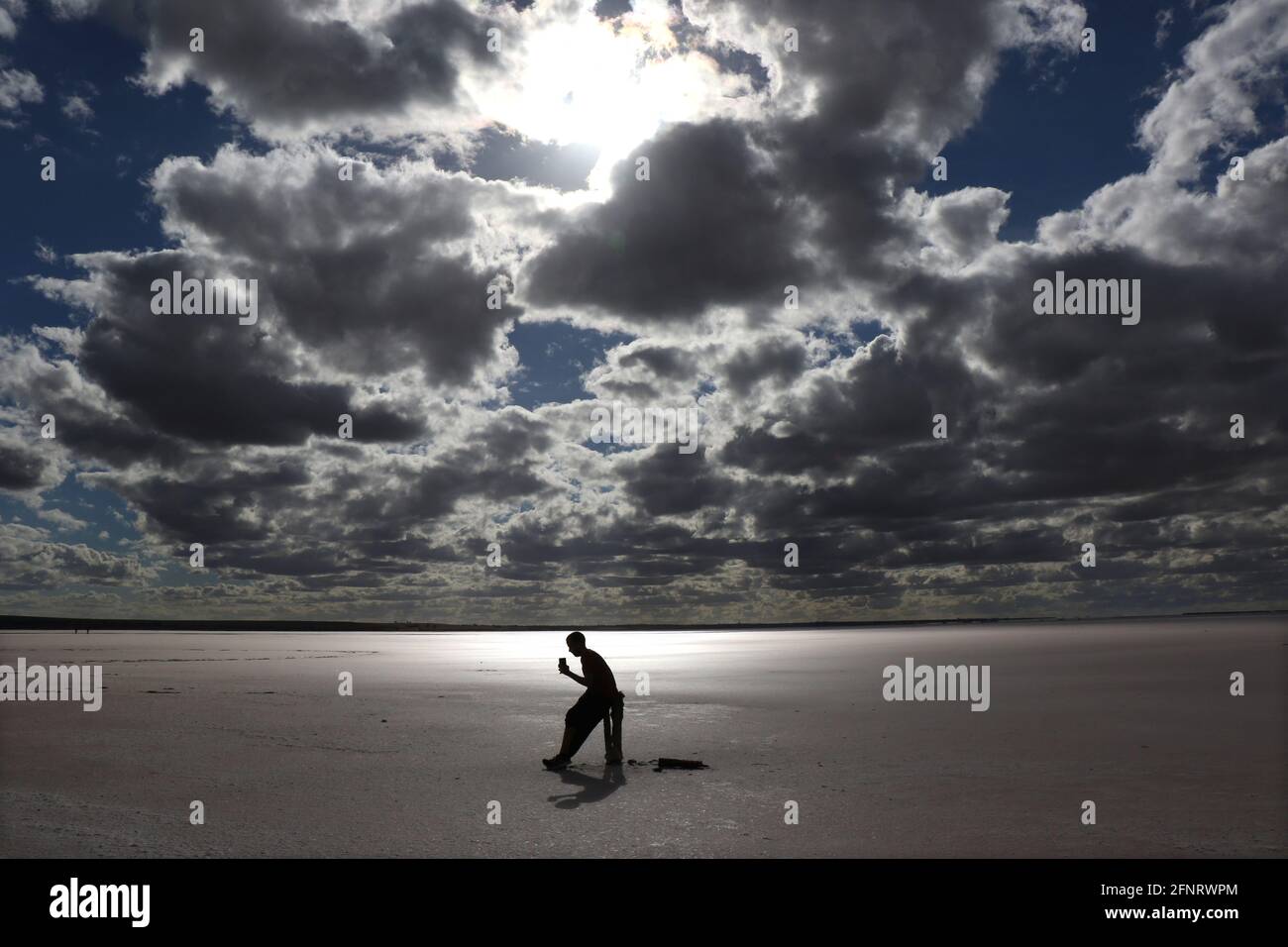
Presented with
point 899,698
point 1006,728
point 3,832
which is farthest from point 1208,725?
point 3,832

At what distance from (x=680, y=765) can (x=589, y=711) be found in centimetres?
159

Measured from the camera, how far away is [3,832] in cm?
903

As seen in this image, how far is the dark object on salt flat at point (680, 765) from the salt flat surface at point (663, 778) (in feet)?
0.98

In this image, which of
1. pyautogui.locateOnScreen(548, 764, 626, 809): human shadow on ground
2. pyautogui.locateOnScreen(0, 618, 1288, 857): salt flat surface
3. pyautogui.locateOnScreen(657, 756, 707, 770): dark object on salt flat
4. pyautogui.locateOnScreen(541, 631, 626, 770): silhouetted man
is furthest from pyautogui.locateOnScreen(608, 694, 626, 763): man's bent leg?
pyautogui.locateOnScreen(657, 756, 707, 770): dark object on salt flat

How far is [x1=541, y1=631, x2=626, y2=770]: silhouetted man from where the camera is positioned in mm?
12953

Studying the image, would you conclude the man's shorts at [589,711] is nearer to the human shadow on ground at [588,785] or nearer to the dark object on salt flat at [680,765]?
the human shadow on ground at [588,785]

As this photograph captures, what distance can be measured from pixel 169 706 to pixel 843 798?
1833cm

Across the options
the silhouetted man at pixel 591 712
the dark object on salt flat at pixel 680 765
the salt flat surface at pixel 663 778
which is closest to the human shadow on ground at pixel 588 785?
the salt flat surface at pixel 663 778

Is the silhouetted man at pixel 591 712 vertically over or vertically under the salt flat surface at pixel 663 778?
over

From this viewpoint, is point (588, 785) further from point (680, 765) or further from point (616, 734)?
point (680, 765)

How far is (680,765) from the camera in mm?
13039

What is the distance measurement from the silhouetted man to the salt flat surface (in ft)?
1.43

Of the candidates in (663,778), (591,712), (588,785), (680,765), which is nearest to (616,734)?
(591,712)

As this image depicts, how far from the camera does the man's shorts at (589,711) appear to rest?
518 inches
